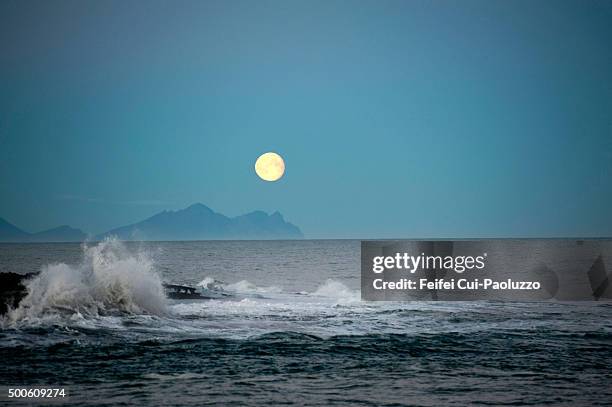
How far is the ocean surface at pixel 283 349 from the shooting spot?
14195 millimetres

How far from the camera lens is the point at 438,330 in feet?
78.7

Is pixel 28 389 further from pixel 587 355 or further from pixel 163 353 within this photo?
pixel 587 355

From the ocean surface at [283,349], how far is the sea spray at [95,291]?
0.06 meters

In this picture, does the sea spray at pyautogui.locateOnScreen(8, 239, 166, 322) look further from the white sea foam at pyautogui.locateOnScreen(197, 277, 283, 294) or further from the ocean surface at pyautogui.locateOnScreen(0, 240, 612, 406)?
the white sea foam at pyautogui.locateOnScreen(197, 277, 283, 294)

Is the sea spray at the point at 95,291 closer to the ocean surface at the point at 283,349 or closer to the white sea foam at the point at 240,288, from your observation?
the ocean surface at the point at 283,349

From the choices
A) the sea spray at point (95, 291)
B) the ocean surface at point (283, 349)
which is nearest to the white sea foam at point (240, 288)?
the ocean surface at point (283, 349)

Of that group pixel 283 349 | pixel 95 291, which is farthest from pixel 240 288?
pixel 283 349

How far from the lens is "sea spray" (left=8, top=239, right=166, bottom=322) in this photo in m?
26.0

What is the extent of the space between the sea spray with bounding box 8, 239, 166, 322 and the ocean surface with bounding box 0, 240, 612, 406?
6cm

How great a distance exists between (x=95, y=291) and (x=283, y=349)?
12.9 meters

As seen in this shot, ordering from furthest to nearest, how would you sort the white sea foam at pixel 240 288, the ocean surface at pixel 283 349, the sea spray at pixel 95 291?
the white sea foam at pixel 240 288, the sea spray at pixel 95 291, the ocean surface at pixel 283 349

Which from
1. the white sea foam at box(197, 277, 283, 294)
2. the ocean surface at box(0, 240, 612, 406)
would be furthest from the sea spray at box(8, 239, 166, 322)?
the white sea foam at box(197, 277, 283, 294)

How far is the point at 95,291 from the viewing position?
28.5 meters

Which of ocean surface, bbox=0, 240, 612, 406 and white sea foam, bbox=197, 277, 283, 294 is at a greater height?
white sea foam, bbox=197, 277, 283, 294
